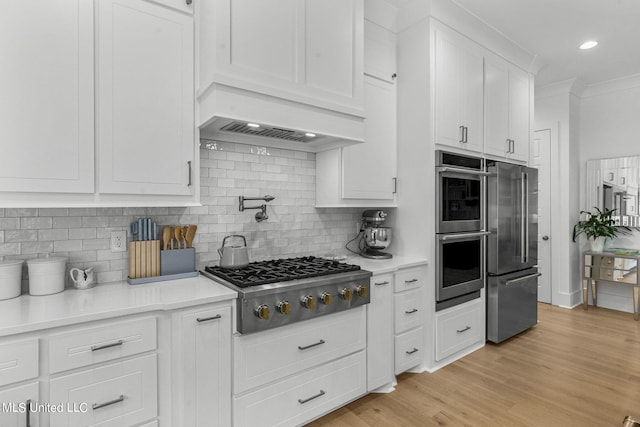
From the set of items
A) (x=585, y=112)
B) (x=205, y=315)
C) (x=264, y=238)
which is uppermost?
(x=585, y=112)

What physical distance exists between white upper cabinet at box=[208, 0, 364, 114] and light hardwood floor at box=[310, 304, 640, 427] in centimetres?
203

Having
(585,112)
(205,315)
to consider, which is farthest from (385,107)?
(585,112)

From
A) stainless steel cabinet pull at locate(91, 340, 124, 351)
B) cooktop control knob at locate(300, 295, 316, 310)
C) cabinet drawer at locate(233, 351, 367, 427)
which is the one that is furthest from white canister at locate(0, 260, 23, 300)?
cooktop control knob at locate(300, 295, 316, 310)

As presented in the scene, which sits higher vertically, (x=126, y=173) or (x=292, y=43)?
(x=292, y=43)

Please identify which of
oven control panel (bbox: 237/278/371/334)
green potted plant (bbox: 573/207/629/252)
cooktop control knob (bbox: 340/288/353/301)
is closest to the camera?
oven control panel (bbox: 237/278/371/334)

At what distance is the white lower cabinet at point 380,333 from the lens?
239 centimetres

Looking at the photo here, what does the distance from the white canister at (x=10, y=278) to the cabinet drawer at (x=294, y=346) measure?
1078mm

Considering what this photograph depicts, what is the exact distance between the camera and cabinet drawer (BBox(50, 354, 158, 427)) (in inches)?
55.6

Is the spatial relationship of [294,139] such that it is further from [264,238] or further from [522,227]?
[522,227]

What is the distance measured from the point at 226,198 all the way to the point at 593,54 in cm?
422

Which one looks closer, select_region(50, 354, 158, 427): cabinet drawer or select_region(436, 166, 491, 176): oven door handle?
select_region(50, 354, 158, 427): cabinet drawer

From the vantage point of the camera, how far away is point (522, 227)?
360 cm

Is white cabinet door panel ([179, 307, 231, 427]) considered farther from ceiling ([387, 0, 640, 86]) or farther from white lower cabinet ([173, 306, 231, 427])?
ceiling ([387, 0, 640, 86])

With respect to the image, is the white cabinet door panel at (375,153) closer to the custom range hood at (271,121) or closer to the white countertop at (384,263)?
the custom range hood at (271,121)
